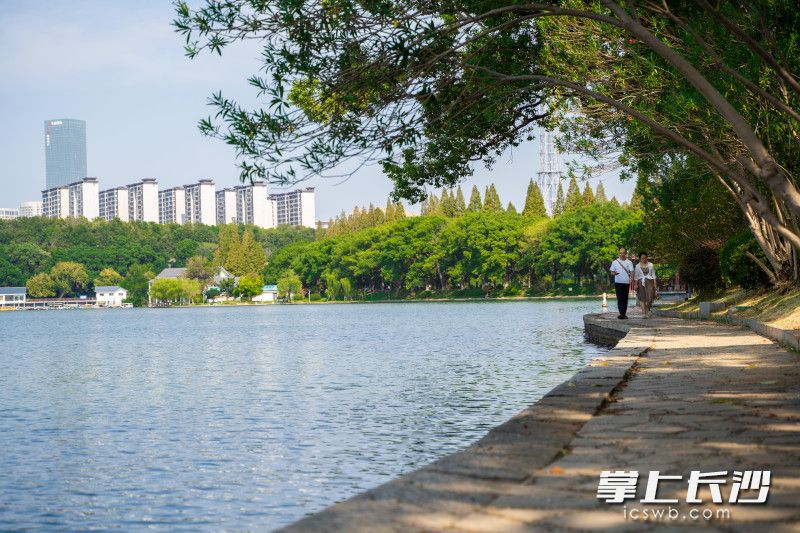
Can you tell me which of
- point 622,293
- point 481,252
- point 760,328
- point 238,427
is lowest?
point 238,427

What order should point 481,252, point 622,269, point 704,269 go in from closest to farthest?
1. point 622,269
2. point 704,269
3. point 481,252

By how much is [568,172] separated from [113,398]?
1059cm

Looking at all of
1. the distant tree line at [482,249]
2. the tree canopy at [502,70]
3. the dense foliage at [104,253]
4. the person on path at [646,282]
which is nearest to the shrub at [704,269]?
the person on path at [646,282]

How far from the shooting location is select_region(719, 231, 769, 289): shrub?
23375 millimetres

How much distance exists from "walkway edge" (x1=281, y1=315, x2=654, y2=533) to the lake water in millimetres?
2307

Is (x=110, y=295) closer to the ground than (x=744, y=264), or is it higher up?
closer to the ground

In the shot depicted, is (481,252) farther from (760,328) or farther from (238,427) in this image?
(238,427)

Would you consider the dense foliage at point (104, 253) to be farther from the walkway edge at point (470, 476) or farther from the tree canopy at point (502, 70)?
the walkway edge at point (470, 476)

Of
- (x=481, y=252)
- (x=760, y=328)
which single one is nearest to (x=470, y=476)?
(x=760, y=328)

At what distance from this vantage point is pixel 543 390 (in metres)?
15.3

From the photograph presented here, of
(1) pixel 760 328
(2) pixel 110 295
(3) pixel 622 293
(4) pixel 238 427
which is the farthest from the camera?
(2) pixel 110 295

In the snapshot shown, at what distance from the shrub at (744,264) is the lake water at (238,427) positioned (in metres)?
4.34

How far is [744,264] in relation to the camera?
77.3 feet

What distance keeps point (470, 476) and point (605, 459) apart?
928 millimetres
